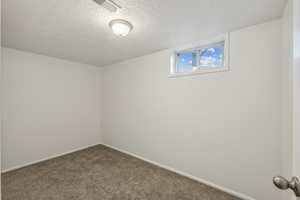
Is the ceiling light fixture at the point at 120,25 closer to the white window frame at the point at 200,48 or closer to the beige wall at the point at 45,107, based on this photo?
the white window frame at the point at 200,48

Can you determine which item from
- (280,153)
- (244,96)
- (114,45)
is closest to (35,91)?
(114,45)

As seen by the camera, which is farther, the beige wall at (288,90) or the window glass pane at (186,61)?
the window glass pane at (186,61)

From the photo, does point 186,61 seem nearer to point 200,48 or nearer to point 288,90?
point 200,48

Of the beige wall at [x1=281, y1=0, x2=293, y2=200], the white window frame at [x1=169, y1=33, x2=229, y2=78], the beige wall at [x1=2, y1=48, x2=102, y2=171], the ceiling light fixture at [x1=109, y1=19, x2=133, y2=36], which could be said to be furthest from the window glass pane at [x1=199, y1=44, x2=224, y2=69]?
the beige wall at [x1=2, y1=48, x2=102, y2=171]

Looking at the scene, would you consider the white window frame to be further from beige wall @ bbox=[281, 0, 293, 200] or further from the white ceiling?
beige wall @ bbox=[281, 0, 293, 200]

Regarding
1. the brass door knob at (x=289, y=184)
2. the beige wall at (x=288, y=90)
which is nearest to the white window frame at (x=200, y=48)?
the beige wall at (x=288, y=90)

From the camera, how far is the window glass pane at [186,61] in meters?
2.40

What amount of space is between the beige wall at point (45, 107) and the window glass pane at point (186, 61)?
2.48 metres

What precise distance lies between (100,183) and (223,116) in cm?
220

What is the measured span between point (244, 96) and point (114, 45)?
225 centimetres

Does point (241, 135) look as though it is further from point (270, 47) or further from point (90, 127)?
point (90, 127)

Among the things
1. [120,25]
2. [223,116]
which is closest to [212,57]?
[223,116]

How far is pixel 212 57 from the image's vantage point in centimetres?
220

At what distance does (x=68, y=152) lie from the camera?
3260 mm
